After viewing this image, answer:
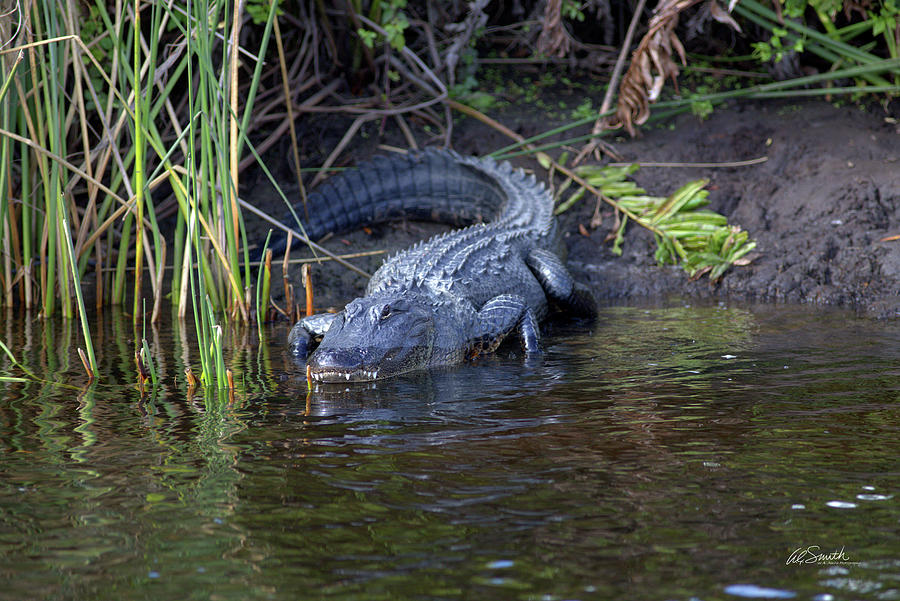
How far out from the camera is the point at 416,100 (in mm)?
7652

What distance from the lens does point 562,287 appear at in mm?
5309

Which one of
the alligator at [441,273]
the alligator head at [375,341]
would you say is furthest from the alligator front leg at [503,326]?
the alligator head at [375,341]

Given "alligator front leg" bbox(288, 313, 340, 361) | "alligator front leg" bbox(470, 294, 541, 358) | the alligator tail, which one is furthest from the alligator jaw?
the alligator tail

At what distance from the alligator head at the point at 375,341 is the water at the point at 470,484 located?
0.38 ft

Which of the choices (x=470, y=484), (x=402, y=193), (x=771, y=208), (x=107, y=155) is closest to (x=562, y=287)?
(x=402, y=193)

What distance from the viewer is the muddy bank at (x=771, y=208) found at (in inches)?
223

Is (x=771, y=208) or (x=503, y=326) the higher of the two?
(x=771, y=208)

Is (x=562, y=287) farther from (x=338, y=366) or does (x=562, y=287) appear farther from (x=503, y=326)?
(x=338, y=366)

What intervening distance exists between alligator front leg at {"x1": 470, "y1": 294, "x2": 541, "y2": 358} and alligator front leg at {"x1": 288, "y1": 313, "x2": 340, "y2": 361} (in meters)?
0.74

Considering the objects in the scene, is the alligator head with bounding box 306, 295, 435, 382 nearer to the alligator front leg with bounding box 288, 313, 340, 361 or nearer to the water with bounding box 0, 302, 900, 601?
the water with bounding box 0, 302, 900, 601

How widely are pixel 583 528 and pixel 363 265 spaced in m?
4.31

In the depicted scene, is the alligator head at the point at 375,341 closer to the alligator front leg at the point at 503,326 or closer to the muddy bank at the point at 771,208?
the alligator front leg at the point at 503,326

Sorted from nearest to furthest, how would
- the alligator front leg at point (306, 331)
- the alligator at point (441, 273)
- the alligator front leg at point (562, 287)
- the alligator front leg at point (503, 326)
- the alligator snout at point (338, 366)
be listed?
the alligator snout at point (338, 366) < the alligator at point (441, 273) < the alligator front leg at point (306, 331) < the alligator front leg at point (503, 326) < the alligator front leg at point (562, 287)

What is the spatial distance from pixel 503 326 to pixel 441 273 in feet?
1.61
